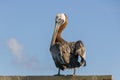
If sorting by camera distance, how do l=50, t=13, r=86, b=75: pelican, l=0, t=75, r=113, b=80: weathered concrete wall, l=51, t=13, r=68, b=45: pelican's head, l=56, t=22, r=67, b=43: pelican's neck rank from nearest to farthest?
l=0, t=75, r=113, b=80: weathered concrete wall → l=50, t=13, r=86, b=75: pelican → l=56, t=22, r=67, b=43: pelican's neck → l=51, t=13, r=68, b=45: pelican's head

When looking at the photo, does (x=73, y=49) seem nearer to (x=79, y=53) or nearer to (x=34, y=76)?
(x=79, y=53)

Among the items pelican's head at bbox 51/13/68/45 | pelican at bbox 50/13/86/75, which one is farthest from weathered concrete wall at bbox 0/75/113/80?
pelican's head at bbox 51/13/68/45

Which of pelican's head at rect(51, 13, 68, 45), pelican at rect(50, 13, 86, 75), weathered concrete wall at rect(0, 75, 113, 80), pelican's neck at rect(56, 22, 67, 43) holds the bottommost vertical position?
weathered concrete wall at rect(0, 75, 113, 80)

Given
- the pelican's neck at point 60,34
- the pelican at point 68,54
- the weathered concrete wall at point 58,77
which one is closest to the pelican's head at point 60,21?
the pelican's neck at point 60,34

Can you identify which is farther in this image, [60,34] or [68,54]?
[60,34]

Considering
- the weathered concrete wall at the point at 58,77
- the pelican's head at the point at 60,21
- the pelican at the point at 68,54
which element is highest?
the pelican's head at the point at 60,21

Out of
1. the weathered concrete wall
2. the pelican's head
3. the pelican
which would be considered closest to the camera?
the weathered concrete wall

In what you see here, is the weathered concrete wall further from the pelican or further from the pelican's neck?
the pelican's neck

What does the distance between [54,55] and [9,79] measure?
1777 millimetres

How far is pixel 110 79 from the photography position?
17.5 meters

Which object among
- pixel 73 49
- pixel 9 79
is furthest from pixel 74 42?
pixel 9 79

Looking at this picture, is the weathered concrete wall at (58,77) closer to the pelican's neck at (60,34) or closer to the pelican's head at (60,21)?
the pelican's neck at (60,34)

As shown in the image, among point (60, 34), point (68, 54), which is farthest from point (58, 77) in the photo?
point (60, 34)

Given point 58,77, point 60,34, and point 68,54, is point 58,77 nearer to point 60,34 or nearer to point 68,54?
point 68,54
